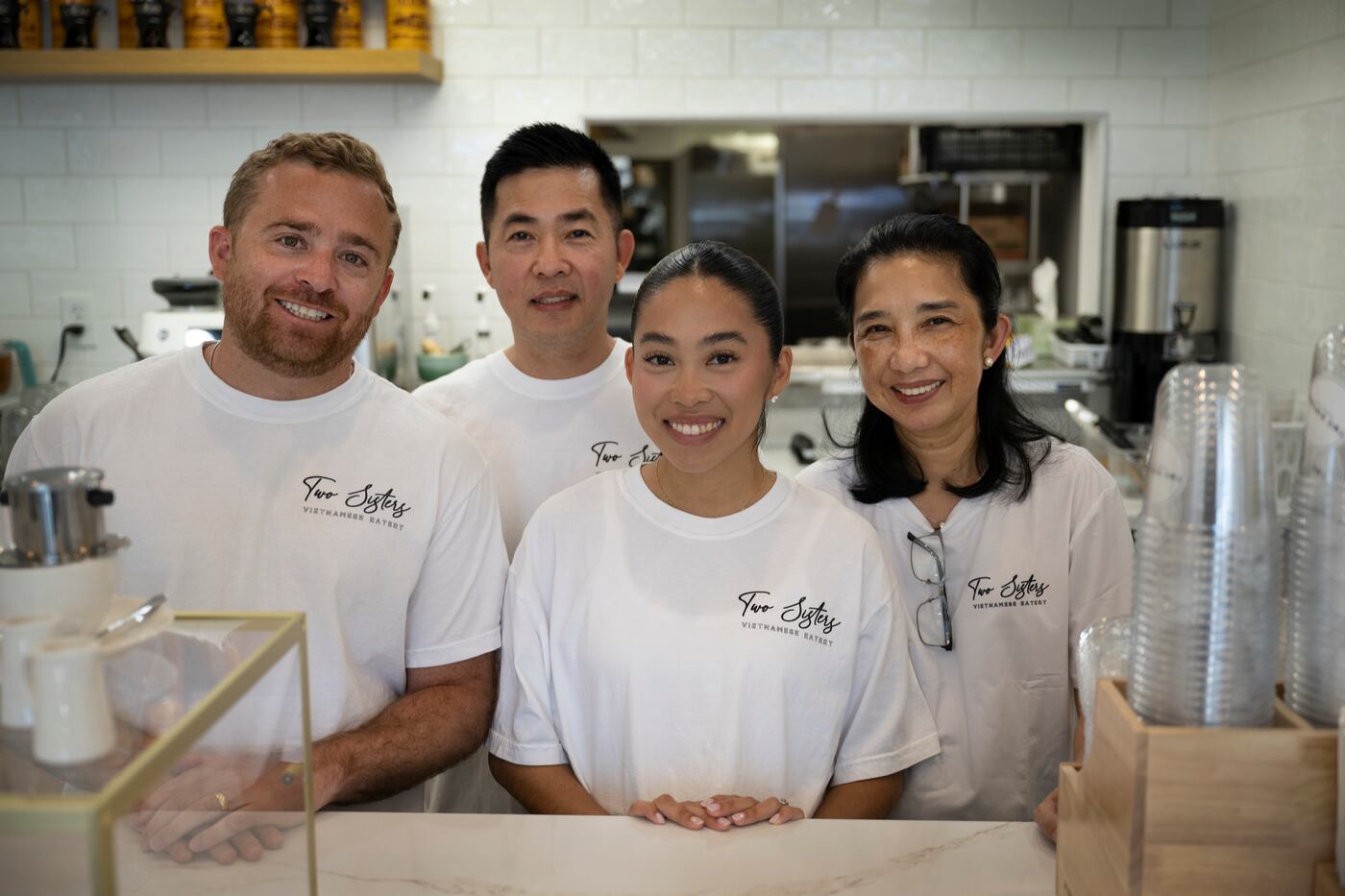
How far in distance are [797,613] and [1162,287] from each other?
272 cm

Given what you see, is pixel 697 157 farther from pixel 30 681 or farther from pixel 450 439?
pixel 30 681

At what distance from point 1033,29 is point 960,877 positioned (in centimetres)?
339

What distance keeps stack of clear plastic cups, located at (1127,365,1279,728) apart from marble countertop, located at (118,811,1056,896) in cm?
41

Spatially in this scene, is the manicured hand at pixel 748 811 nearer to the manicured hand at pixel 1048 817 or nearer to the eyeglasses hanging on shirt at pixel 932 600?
the manicured hand at pixel 1048 817

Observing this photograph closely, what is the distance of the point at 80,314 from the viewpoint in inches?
160

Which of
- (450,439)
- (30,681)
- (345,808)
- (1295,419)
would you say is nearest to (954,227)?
(450,439)

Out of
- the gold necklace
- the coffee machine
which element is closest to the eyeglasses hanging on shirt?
the gold necklace

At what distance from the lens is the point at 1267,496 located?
2.73ft

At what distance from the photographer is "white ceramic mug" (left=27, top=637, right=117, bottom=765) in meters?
0.70

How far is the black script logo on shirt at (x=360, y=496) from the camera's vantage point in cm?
157

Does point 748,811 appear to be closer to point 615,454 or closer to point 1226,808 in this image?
point 1226,808

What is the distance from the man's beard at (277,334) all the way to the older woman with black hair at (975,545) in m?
0.75

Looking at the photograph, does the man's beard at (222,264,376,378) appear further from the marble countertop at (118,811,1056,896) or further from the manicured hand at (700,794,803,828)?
the manicured hand at (700,794,803,828)

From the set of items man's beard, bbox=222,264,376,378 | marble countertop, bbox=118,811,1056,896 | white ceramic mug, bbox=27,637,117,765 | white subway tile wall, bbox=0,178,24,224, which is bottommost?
marble countertop, bbox=118,811,1056,896
